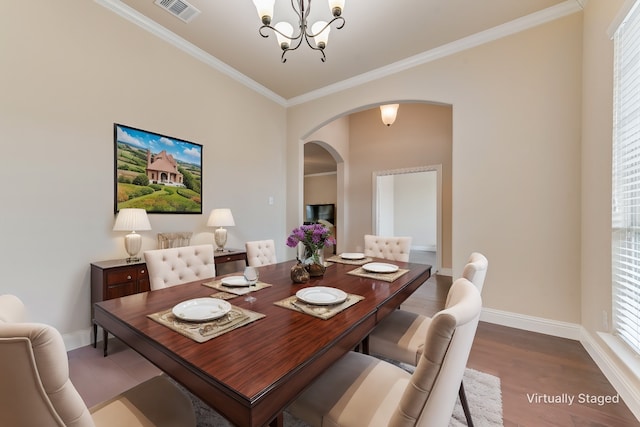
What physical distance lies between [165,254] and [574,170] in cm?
354

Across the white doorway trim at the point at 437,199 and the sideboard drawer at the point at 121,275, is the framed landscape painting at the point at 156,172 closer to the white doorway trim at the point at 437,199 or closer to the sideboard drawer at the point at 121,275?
the sideboard drawer at the point at 121,275

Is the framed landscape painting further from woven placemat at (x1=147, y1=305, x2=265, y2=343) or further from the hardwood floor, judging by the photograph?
woven placemat at (x1=147, y1=305, x2=265, y2=343)

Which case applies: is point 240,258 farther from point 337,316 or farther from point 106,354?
point 337,316

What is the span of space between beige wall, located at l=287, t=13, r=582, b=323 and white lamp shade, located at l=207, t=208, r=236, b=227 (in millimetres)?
2639

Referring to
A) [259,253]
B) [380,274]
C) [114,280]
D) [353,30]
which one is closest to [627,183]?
[380,274]

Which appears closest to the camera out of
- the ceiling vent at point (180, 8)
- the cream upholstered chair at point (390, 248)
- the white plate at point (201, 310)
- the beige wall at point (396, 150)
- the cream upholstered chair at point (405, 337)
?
the white plate at point (201, 310)

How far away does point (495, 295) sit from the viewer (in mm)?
2748

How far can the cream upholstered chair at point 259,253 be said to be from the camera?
2461 mm

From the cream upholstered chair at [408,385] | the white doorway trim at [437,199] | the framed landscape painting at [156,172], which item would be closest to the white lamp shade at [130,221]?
the framed landscape painting at [156,172]

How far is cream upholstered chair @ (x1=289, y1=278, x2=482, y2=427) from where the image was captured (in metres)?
0.67

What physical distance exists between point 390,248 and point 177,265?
6.50ft

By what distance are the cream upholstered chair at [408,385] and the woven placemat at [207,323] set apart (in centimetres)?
37

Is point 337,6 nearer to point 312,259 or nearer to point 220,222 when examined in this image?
point 312,259

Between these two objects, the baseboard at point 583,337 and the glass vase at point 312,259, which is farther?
the glass vase at point 312,259
